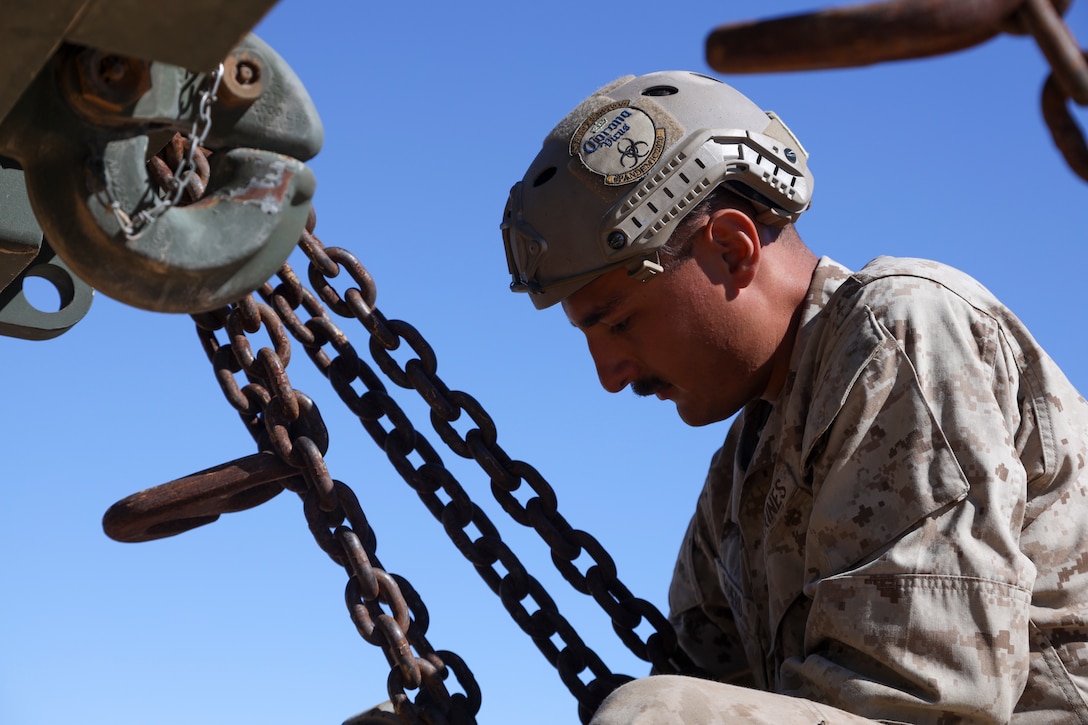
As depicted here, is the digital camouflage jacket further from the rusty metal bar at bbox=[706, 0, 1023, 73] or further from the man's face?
the rusty metal bar at bbox=[706, 0, 1023, 73]

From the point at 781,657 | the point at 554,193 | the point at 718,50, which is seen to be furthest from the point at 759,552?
the point at 718,50

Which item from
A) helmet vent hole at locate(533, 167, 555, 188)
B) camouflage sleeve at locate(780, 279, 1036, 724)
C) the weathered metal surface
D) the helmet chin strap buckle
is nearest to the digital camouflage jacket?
camouflage sleeve at locate(780, 279, 1036, 724)

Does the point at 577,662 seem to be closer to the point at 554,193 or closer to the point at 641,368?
the point at 641,368

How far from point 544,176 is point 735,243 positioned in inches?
19.4

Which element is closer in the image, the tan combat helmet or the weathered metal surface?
the weathered metal surface

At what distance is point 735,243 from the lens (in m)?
3.44

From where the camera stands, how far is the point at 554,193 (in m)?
3.44

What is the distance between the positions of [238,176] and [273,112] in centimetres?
10

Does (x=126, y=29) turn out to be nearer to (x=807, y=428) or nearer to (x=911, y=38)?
(x=911, y=38)

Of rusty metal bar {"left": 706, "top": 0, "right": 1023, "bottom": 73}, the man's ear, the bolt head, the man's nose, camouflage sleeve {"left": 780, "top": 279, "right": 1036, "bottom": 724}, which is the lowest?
camouflage sleeve {"left": 780, "top": 279, "right": 1036, "bottom": 724}

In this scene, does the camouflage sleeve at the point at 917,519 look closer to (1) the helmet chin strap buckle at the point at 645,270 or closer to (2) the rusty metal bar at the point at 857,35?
(1) the helmet chin strap buckle at the point at 645,270

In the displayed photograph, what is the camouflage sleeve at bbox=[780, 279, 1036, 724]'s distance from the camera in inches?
103

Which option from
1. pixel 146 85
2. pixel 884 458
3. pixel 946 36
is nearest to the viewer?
pixel 946 36

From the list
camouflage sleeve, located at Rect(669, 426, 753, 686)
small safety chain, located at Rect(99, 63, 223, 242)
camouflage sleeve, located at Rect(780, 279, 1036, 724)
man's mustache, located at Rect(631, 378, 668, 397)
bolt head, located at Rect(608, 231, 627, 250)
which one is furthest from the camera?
camouflage sleeve, located at Rect(669, 426, 753, 686)
